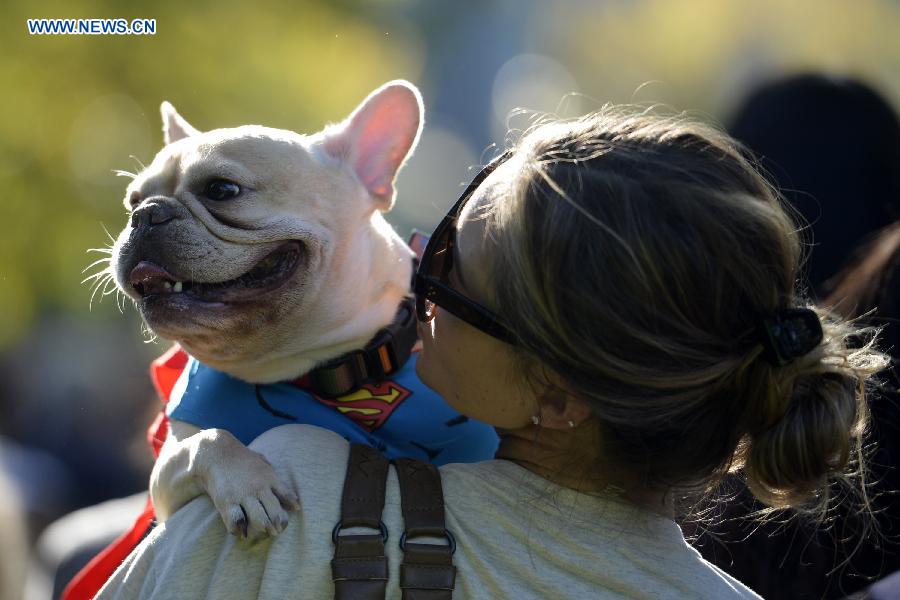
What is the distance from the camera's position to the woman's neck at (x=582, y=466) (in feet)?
5.84

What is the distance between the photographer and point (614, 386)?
1.66 metres

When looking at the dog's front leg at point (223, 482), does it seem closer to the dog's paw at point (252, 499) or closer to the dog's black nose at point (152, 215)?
the dog's paw at point (252, 499)

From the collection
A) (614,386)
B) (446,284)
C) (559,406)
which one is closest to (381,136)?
(446,284)

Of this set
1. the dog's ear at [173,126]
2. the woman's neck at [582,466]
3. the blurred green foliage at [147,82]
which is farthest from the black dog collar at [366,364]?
the blurred green foliage at [147,82]

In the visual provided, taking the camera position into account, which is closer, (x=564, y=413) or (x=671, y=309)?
(x=671, y=309)

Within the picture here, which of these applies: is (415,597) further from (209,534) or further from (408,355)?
(408,355)

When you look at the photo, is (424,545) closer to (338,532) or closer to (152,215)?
(338,532)

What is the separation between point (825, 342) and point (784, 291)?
0.13 metres

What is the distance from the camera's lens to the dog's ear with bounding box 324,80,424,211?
9.27 ft

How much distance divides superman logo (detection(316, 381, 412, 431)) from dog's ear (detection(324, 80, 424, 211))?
26.5 inches

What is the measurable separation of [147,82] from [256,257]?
516 centimetres

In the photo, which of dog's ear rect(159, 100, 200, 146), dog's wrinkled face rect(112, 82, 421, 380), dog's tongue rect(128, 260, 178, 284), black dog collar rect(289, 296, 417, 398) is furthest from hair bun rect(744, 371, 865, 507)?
dog's ear rect(159, 100, 200, 146)

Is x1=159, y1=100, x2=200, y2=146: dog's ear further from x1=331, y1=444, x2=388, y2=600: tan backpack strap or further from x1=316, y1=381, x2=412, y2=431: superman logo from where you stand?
x1=331, y1=444, x2=388, y2=600: tan backpack strap

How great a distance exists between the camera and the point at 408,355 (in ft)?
8.39
